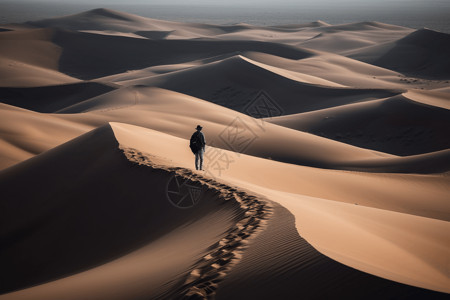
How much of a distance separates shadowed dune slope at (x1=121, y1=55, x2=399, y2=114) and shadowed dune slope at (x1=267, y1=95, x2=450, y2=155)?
5436 mm

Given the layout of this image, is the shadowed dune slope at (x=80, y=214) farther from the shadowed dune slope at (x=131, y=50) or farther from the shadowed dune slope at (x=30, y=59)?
the shadowed dune slope at (x=131, y=50)

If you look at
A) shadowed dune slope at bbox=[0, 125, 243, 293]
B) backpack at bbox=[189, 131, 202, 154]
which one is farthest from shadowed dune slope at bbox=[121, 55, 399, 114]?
shadowed dune slope at bbox=[0, 125, 243, 293]

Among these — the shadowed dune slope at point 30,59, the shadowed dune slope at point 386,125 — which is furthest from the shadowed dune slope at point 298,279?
the shadowed dune slope at point 30,59

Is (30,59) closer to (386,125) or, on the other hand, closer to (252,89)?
(252,89)

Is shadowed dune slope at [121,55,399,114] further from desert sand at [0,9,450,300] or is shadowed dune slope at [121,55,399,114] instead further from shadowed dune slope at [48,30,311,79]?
shadowed dune slope at [48,30,311,79]

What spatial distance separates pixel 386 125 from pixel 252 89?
13.0 m

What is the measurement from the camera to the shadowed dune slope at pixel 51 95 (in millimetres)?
32031

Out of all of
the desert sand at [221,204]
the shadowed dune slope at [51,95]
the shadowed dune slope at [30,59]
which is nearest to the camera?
the desert sand at [221,204]

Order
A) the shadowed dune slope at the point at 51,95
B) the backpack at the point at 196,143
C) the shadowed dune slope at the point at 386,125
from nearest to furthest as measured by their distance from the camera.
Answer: the backpack at the point at 196,143 → the shadowed dune slope at the point at 386,125 → the shadowed dune slope at the point at 51,95

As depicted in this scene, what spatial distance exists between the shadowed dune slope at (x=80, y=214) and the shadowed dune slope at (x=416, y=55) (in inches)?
1867

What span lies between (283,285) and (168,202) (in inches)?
151

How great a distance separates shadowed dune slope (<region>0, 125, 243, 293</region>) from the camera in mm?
6660

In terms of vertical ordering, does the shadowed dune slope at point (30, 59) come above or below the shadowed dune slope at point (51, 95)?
above

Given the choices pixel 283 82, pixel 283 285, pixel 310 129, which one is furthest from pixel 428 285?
pixel 283 82
